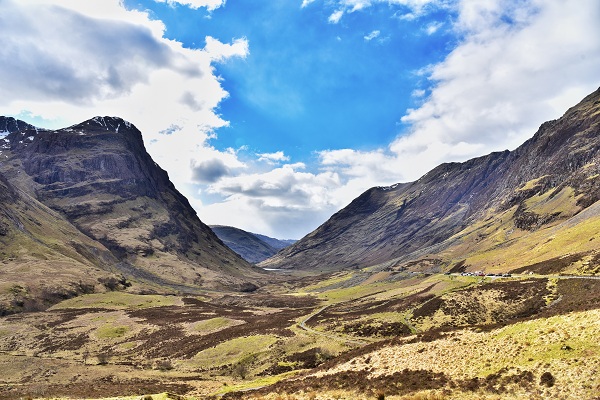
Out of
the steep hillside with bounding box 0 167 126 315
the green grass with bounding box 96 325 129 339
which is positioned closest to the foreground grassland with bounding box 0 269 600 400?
the green grass with bounding box 96 325 129 339

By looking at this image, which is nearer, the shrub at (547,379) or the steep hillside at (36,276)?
the shrub at (547,379)

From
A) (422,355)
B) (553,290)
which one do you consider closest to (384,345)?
(422,355)

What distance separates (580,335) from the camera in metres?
25.2

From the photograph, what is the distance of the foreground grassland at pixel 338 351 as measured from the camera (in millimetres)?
24609

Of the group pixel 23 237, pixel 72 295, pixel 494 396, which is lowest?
pixel 494 396

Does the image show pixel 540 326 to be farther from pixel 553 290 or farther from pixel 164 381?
pixel 164 381

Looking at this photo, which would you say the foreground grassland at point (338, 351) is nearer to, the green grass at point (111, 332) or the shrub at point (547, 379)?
the shrub at point (547, 379)

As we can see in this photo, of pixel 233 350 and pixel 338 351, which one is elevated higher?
pixel 233 350

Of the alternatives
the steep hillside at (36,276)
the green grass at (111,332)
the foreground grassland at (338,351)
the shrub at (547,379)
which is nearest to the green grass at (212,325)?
the foreground grassland at (338,351)

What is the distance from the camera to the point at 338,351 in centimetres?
5803

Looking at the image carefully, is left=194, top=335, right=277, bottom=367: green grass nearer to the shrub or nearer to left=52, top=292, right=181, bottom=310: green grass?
the shrub

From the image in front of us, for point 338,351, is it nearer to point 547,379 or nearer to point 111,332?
point 547,379

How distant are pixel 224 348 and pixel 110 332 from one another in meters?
43.0

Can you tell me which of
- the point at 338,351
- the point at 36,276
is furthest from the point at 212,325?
the point at 36,276
